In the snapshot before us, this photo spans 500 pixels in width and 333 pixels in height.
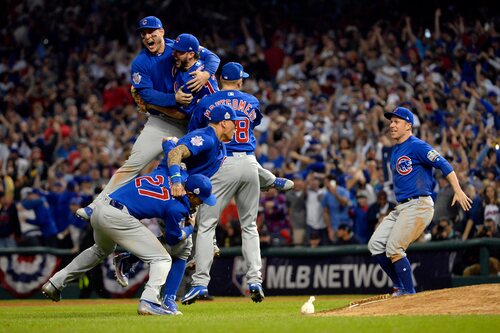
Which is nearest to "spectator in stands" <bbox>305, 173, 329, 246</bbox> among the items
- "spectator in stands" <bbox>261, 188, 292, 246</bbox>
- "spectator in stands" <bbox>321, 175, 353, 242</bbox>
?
"spectator in stands" <bbox>321, 175, 353, 242</bbox>

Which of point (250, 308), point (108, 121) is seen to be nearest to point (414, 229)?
point (250, 308)

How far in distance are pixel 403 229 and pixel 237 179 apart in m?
2.05

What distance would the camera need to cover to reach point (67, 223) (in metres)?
17.9

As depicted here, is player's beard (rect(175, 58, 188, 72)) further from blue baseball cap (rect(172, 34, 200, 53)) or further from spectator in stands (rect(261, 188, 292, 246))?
spectator in stands (rect(261, 188, 292, 246))

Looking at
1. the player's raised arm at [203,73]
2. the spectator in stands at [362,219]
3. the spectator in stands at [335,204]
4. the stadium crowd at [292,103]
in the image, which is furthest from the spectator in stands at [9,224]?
the player's raised arm at [203,73]

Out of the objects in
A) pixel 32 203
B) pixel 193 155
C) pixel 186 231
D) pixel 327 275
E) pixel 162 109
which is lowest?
pixel 327 275

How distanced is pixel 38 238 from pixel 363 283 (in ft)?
19.6

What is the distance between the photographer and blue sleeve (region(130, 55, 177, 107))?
10.6 m

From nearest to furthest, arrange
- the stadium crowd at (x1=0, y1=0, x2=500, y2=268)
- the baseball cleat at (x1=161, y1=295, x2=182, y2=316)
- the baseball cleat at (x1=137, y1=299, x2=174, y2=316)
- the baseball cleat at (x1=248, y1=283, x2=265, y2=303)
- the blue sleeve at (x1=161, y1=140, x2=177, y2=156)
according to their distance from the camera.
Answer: the blue sleeve at (x1=161, y1=140, x2=177, y2=156) → the baseball cleat at (x1=137, y1=299, x2=174, y2=316) → the baseball cleat at (x1=161, y1=295, x2=182, y2=316) → the baseball cleat at (x1=248, y1=283, x2=265, y2=303) → the stadium crowd at (x1=0, y1=0, x2=500, y2=268)

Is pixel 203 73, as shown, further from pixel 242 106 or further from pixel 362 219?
pixel 362 219

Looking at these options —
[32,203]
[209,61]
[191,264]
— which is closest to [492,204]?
[191,264]

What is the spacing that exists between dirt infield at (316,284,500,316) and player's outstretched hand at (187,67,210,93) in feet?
9.04

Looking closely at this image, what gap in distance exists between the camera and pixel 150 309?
9633 millimetres

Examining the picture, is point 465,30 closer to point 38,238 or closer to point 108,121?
point 108,121
